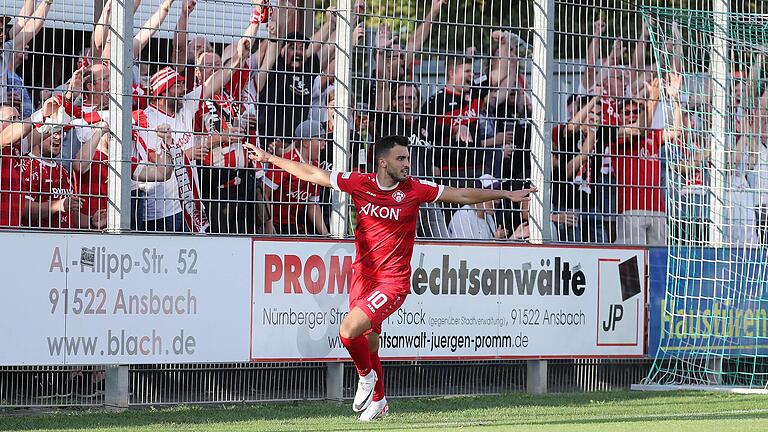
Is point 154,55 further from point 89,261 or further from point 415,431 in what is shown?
point 415,431

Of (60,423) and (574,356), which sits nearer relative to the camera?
(60,423)

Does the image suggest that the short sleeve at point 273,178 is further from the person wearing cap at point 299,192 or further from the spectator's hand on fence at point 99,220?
the spectator's hand on fence at point 99,220

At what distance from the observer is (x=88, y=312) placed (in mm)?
12008

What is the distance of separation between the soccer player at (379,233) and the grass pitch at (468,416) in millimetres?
487

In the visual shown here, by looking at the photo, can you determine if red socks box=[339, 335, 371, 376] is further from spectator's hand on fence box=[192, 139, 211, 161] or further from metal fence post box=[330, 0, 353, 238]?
spectator's hand on fence box=[192, 139, 211, 161]

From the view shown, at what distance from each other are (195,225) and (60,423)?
2369mm

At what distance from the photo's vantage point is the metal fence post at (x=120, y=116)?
40.7 ft

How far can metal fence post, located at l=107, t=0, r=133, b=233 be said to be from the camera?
1239 cm

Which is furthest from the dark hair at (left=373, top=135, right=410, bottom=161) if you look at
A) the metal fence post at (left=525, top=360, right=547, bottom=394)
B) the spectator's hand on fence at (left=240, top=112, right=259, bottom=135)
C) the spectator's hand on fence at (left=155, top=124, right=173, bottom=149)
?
the metal fence post at (left=525, top=360, right=547, bottom=394)

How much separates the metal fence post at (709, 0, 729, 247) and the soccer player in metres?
4.47

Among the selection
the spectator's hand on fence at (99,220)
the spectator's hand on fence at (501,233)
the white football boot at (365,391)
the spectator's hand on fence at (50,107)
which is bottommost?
the white football boot at (365,391)

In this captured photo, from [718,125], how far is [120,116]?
658 centimetres

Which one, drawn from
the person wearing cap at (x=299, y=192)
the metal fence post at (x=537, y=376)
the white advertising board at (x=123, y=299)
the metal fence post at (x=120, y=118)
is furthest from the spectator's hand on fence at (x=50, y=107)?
the metal fence post at (x=537, y=376)

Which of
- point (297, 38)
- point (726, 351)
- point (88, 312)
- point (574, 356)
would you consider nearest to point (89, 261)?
point (88, 312)
